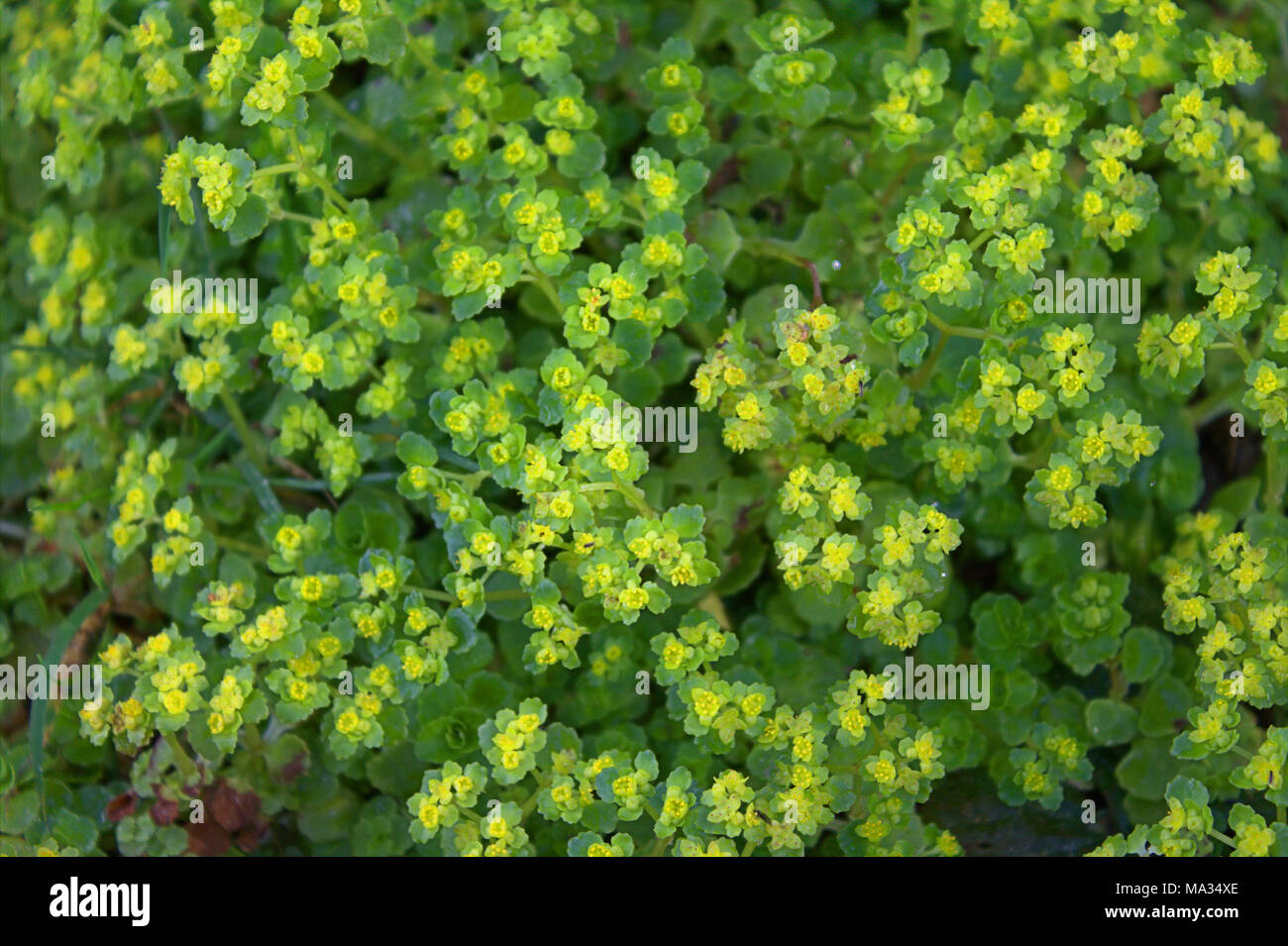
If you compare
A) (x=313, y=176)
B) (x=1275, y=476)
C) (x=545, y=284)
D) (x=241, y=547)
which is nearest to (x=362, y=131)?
(x=313, y=176)

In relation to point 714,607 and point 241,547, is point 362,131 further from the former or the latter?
point 714,607

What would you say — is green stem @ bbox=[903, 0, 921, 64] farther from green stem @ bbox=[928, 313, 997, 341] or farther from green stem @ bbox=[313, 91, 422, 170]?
green stem @ bbox=[313, 91, 422, 170]

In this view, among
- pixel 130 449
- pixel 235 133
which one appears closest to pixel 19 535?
pixel 130 449

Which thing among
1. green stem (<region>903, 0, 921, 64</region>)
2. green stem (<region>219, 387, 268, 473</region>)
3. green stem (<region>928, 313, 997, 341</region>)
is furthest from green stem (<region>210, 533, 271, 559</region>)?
green stem (<region>903, 0, 921, 64</region>)

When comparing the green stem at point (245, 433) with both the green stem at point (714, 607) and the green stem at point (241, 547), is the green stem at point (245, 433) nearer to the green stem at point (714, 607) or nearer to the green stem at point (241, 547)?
the green stem at point (241, 547)

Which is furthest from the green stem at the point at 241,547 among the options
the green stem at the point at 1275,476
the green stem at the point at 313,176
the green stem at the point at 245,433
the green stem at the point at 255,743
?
the green stem at the point at 1275,476

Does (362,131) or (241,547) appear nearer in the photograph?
(241,547)

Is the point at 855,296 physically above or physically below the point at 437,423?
above

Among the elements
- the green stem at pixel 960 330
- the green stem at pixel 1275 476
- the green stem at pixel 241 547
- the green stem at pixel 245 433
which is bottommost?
the green stem at pixel 241 547

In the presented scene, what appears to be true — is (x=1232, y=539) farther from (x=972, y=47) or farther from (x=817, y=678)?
(x=972, y=47)
